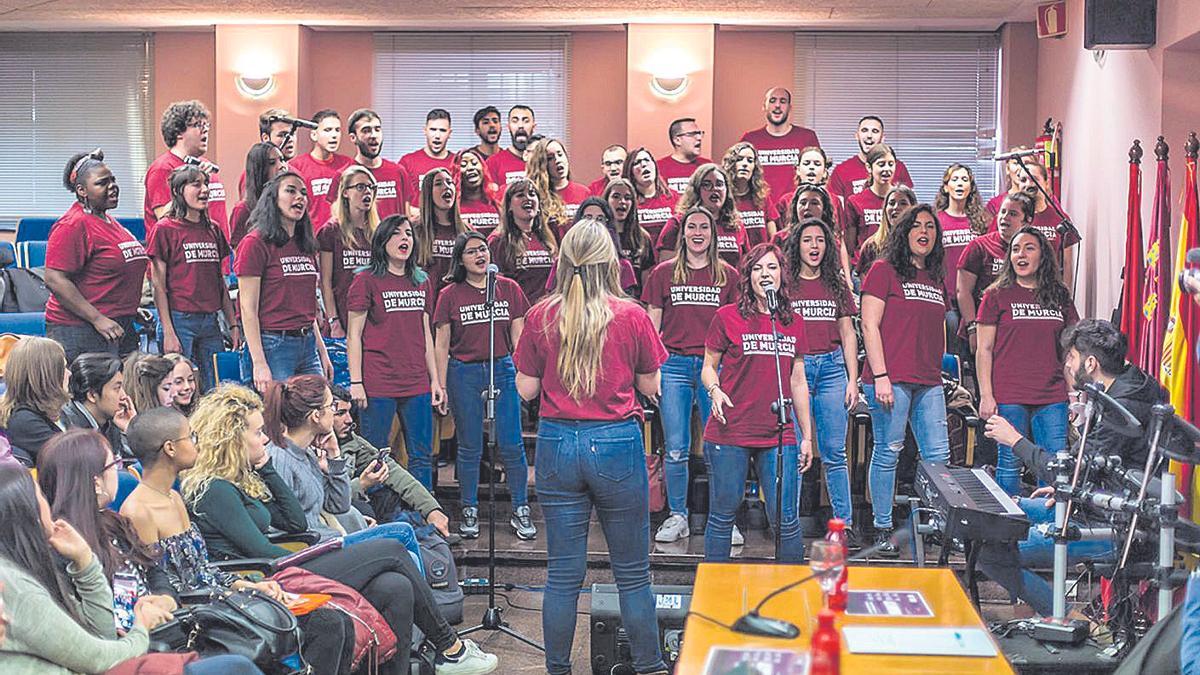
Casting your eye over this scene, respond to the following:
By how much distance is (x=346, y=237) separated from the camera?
7.45 m

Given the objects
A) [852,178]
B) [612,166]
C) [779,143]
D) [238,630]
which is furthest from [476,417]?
[779,143]

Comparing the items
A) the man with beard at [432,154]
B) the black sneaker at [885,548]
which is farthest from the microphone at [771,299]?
the man with beard at [432,154]

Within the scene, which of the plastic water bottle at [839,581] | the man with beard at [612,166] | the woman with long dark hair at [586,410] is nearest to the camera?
the plastic water bottle at [839,581]

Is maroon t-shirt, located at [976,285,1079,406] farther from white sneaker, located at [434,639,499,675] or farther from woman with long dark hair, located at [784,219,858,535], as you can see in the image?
white sneaker, located at [434,639,499,675]

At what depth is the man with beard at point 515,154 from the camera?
8914 mm

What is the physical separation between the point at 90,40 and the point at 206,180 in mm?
5680

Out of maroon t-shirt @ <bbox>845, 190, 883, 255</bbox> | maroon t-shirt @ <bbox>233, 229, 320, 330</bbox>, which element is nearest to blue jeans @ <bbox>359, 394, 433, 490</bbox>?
maroon t-shirt @ <bbox>233, 229, 320, 330</bbox>

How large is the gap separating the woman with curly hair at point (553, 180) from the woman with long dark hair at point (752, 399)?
80.6 inches

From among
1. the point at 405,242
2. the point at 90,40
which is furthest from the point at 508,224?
the point at 90,40

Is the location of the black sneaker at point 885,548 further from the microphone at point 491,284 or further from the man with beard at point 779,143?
the man with beard at point 779,143

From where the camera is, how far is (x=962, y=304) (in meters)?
7.73

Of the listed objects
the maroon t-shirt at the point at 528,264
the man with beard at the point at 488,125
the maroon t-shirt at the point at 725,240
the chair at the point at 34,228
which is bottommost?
the maroon t-shirt at the point at 528,264

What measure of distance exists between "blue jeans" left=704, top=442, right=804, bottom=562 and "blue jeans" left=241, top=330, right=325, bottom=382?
2099 millimetres

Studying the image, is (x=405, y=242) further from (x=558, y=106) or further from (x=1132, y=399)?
(x=558, y=106)
